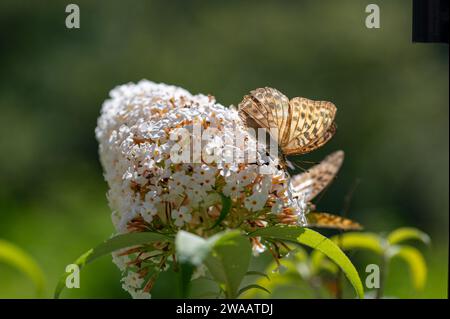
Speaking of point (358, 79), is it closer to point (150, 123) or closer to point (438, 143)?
point (438, 143)

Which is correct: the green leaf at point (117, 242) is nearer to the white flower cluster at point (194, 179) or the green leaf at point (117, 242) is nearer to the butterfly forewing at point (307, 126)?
the white flower cluster at point (194, 179)

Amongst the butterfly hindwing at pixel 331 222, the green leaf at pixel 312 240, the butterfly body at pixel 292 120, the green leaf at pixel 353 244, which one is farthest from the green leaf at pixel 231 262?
the green leaf at pixel 353 244

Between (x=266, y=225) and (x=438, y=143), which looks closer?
(x=266, y=225)

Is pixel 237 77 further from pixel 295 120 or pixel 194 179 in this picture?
pixel 194 179

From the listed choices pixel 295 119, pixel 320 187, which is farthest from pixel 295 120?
pixel 320 187

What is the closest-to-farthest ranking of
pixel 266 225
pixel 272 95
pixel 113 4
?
pixel 266 225 → pixel 272 95 → pixel 113 4

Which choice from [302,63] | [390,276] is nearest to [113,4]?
[302,63]

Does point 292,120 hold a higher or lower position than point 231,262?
higher
